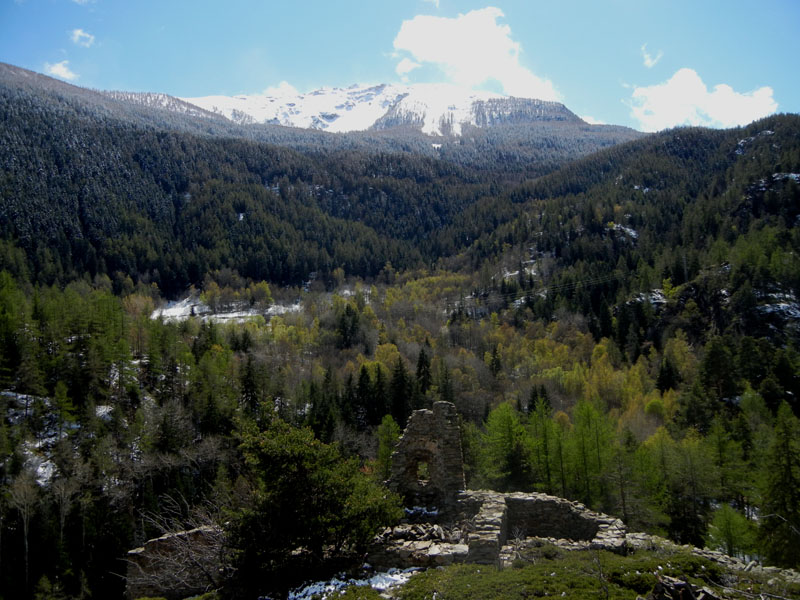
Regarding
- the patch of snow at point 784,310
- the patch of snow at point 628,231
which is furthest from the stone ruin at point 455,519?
the patch of snow at point 628,231

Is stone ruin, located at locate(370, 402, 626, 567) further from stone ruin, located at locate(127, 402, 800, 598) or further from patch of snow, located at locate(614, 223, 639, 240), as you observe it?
patch of snow, located at locate(614, 223, 639, 240)

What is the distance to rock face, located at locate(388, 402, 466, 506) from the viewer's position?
17.5 metres

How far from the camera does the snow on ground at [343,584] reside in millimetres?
11594

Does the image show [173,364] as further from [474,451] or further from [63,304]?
[474,451]

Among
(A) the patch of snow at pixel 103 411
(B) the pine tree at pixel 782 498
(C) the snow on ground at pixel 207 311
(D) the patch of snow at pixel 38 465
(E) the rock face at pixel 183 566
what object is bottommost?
(C) the snow on ground at pixel 207 311

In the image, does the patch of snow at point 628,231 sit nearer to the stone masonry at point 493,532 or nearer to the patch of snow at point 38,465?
the patch of snow at point 38,465

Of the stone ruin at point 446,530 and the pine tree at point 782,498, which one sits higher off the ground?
the stone ruin at point 446,530

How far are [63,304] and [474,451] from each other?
2223 inches

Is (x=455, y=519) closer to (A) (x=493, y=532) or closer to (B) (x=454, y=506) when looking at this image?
(B) (x=454, y=506)

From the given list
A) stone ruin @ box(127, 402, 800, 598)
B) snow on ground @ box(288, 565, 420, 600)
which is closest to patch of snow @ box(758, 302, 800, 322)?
stone ruin @ box(127, 402, 800, 598)

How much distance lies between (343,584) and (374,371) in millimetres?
83510

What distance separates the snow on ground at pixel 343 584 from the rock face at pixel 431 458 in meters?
4.86

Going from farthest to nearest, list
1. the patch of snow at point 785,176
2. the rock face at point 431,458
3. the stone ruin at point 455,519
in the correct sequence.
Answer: the patch of snow at point 785,176
the rock face at point 431,458
the stone ruin at point 455,519

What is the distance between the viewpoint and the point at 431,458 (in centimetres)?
1808
